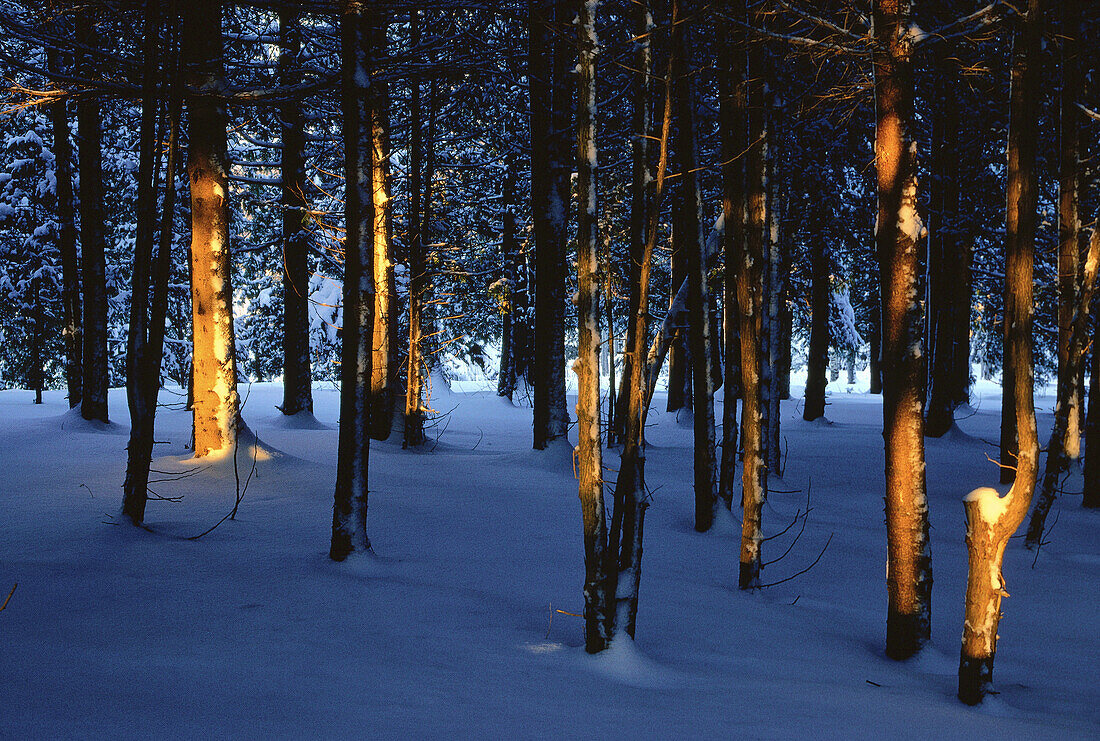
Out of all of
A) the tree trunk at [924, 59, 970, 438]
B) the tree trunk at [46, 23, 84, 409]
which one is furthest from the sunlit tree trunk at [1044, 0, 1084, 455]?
the tree trunk at [46, 23, 84, 409]

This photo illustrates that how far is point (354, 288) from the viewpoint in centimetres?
592

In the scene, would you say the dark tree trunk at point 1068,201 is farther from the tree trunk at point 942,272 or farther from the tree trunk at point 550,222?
the tree trunk at point 550,222

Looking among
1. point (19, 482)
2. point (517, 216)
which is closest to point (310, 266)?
point (517, 216)

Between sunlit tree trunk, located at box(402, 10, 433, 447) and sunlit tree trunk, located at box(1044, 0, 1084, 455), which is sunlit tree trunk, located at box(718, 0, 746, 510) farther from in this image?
sunlit tree trunk, located at box(402, 10, 433, 447)

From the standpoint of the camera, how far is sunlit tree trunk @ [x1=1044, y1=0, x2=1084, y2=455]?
8.18 meters

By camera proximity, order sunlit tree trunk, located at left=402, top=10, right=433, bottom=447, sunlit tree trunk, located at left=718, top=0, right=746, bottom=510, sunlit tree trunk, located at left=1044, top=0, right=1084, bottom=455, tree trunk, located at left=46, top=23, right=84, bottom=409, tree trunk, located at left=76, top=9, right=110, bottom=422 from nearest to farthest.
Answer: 1. sunlit tree trunk, located at left=718, top=0, right=746, bottom=510
2. sunlit tree trunk, located at left=1044, top=0, right=1084, bottom=455
3. sunlit tree trunk, located at left=402, top=10, right=433, bottom=447
4. tree trunk, located at left=76, top=9, right=110, bottom=422
5. tree trunk, located at left=46, top=23, right=84, bottom=409

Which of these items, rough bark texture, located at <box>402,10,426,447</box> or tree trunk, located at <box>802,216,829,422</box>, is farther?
tree trunk, located at <box>802,216,829,422</box>

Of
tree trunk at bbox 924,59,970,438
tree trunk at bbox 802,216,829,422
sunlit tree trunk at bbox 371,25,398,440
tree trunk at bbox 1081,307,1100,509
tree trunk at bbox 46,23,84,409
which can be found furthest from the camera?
tree trunk at bbox 802,216,829,422

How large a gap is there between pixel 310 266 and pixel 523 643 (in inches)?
773

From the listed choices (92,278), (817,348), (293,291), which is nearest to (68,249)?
(92,278)

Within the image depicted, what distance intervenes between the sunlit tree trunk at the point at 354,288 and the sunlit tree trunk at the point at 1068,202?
7.42m

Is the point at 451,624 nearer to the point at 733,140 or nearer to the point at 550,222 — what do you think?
the point at 733,140

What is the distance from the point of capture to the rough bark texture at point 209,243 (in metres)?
8.21

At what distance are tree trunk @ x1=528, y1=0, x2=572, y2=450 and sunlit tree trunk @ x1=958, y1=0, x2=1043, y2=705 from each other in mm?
7324
